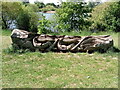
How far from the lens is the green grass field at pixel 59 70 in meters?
3.46

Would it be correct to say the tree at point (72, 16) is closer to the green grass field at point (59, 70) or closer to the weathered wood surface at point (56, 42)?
the weathered wood surface at point (56, 42)

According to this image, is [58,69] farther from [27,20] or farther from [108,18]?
[27,20]

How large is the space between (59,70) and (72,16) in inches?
256

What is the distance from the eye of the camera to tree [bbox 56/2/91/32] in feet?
32.9

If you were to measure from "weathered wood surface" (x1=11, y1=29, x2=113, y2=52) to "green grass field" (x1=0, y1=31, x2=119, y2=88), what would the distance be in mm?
262

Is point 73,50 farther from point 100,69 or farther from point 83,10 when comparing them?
point 83,10

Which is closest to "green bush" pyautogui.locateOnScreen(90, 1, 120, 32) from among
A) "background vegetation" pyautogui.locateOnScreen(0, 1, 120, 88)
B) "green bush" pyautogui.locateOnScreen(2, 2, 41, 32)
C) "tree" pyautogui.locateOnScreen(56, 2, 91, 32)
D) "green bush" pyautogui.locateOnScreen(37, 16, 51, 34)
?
"tree" pyautogui.locateOnScreen(56, 2, 91, 32)

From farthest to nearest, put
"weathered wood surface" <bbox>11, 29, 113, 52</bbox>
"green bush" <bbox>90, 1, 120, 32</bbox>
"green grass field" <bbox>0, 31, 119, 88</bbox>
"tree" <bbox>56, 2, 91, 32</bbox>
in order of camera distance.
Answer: "green bush" <bbox>90, 1, 120, 32</bbox>, "tree" <bbox>56, 2, 91, 32</bbox>, "weathered wood surface" <bbox>11, 29, 113, 52</bbox>, "green grass field" <bbox>0, 31, 119, 88</bbox>

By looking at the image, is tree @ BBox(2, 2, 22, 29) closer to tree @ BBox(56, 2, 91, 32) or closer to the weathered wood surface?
tree @ BBox(56, 2, 91, 32)

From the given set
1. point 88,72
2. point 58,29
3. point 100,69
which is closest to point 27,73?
point 88,72

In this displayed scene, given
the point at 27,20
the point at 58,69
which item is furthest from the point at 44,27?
the point at 58,69

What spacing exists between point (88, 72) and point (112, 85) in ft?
2.55

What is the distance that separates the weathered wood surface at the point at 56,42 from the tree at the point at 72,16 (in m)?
4.03

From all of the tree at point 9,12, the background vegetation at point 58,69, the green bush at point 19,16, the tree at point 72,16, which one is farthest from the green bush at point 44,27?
the tree at point 9,12
